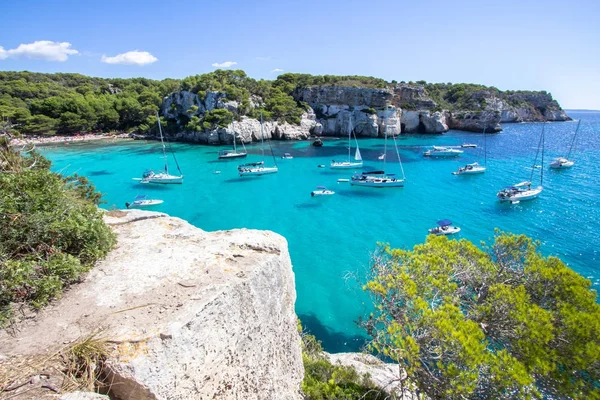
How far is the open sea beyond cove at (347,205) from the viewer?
Answer: 2126 centimetres

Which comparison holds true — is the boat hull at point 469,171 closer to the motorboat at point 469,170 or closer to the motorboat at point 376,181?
the motorboat at point 469,170

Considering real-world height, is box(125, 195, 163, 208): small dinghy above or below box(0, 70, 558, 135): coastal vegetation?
below

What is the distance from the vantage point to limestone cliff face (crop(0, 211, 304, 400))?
16.4 ft

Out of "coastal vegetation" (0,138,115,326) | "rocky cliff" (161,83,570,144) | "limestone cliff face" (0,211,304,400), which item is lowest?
"limestone cliff face" (0,211,304,400)

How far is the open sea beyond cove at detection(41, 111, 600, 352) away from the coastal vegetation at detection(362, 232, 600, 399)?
297 inches

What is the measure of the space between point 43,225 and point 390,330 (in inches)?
322

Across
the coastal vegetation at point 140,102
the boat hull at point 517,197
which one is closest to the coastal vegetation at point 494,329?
the boat hull at point 517,197

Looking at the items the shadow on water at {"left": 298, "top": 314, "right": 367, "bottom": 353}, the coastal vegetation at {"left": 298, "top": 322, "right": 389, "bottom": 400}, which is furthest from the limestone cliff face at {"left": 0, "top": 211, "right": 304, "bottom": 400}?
the shadow on water at {"left": 298, "top": 314, "right": 367, "bottom": 353}

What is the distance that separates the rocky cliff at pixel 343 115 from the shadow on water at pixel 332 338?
194 ft

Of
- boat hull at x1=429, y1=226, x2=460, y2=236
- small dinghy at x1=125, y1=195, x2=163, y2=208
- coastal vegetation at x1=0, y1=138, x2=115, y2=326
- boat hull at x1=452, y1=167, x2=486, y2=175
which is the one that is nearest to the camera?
coastal vegetation at x1=0, y1=138, x2=115, y2=326

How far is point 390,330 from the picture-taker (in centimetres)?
740

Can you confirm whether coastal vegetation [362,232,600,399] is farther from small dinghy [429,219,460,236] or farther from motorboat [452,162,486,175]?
motorboat [452,162,486,175]

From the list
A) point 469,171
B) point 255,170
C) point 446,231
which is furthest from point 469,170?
Result: point 255,170

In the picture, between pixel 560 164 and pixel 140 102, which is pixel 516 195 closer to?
pixel 560 164
